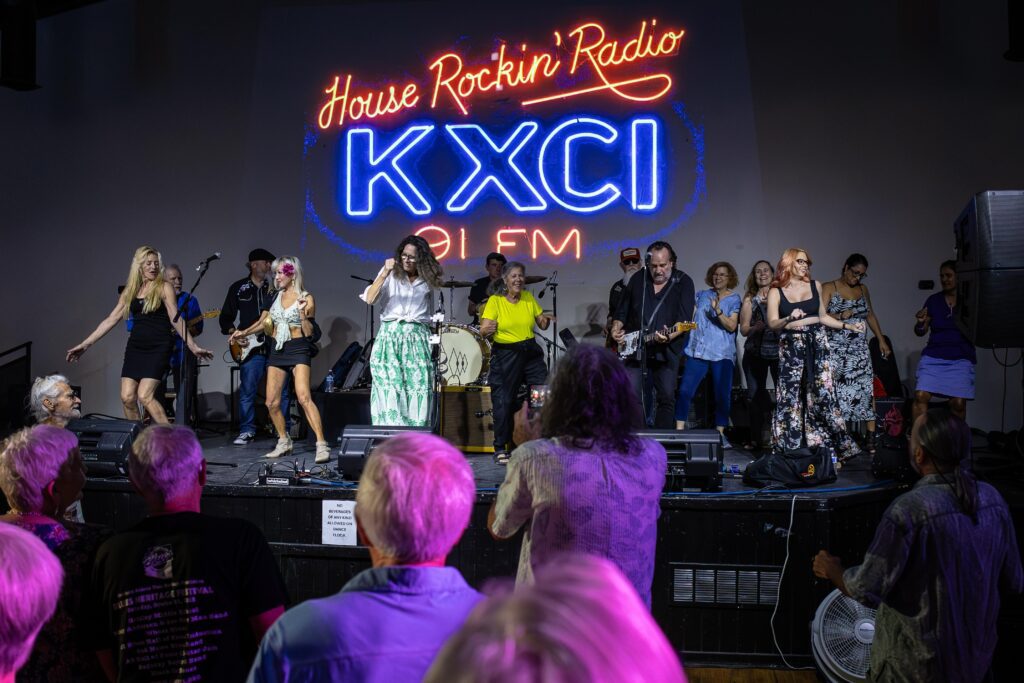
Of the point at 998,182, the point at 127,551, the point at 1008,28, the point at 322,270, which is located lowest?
the point at 127,551

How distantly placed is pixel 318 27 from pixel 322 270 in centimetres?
286

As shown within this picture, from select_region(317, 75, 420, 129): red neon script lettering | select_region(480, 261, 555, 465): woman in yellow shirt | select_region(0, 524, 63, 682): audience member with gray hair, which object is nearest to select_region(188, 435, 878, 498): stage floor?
select_region(480, 261, 555, 465): woman in yellow shirt

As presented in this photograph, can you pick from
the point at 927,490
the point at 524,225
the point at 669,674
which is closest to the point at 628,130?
the point at 524,225

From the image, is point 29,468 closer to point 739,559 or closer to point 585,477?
point 585,477

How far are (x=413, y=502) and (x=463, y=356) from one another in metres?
6.81

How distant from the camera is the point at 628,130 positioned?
390 inches

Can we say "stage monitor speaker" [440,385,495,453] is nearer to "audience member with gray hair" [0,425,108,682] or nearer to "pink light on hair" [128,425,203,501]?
"audience member with gray hair" [0,425,108,682]

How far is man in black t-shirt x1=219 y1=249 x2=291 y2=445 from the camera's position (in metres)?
8.52

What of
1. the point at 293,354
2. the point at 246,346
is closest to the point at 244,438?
the point at 246,346

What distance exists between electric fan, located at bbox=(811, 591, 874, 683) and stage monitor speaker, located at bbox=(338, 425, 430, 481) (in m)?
2.64

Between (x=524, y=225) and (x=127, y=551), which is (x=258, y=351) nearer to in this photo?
(x=524, y=225)

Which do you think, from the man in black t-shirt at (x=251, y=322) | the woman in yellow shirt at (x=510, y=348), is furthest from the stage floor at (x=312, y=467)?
the woman in yellow shirt at (x=510, y=348)

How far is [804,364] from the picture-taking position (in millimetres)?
6602

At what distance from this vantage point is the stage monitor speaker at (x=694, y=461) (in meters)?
5.23
